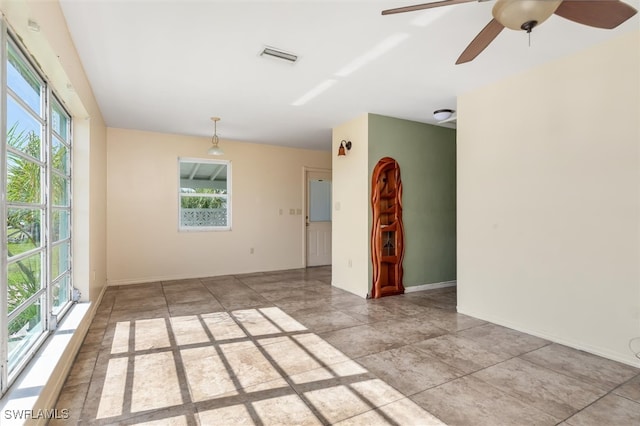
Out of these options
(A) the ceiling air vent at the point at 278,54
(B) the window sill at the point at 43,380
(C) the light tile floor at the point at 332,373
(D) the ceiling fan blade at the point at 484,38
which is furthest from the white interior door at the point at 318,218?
(D) the ceiling fan blade at the point at 484,38

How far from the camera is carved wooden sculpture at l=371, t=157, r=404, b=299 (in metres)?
4.57

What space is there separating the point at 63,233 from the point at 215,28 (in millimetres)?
2327

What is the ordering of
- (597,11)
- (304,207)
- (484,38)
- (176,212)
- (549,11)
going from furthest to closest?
1. (304,207)
2. (176,212)
3. (484,38)
4. (597,11)
5. (549,11)

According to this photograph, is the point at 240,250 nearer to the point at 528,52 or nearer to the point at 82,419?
the point at 82,419

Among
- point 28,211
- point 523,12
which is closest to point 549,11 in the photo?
point 523,12

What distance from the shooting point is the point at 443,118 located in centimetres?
432

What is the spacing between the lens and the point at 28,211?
7.34 feet

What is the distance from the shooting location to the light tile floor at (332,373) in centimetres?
192

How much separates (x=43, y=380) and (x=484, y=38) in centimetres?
323

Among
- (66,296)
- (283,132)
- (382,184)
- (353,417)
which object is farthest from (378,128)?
(66,296)

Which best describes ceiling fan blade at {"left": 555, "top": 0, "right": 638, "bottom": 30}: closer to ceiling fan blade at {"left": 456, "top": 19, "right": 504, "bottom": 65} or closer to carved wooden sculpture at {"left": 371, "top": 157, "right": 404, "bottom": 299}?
ceiling fan blade at {"left": 456, "top": 19, "right": 504, "bottom": 65}

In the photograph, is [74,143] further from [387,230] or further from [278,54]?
[387,230]

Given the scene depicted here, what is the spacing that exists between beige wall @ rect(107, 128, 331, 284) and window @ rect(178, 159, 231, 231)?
12 centimetres

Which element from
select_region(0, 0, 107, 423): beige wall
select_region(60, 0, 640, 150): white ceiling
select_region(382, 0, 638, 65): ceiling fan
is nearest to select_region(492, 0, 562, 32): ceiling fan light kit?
select_region(382, 0, 638, 65): ceiling fan
